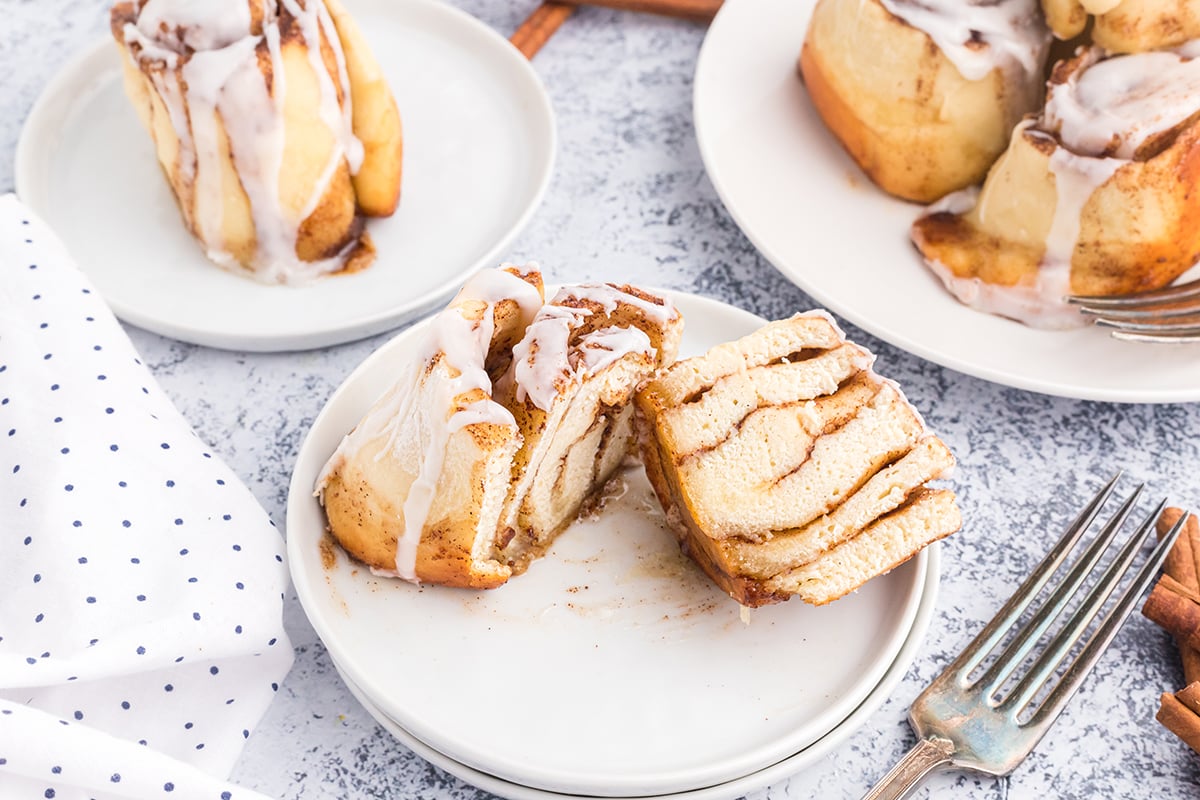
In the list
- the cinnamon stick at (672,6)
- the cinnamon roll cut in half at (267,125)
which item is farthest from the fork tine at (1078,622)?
the cinnamon stick at (672,6)

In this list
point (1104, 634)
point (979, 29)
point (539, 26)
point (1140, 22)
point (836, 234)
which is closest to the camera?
point (1104, 634)

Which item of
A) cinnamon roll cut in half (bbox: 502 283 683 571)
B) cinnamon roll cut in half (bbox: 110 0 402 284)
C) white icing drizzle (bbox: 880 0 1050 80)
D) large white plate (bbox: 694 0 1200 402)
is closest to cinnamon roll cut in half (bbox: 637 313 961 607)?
cinnamon roll cut in half (bbox: 502 283 683 571)

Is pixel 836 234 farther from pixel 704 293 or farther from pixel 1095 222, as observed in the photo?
pixel 1095 222

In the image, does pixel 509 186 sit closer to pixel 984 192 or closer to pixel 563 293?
pixel 563 293

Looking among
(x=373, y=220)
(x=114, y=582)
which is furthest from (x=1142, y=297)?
(x=114, y=582)

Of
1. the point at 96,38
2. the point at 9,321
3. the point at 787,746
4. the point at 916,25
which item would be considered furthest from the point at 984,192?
the point at 96,38

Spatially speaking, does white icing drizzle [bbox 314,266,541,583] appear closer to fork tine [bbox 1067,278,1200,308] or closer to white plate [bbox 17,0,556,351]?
white plate [bbox 17,0,556,351]

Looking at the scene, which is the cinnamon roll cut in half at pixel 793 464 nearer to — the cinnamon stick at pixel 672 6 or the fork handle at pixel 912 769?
the fork handle at pixel 912 769
